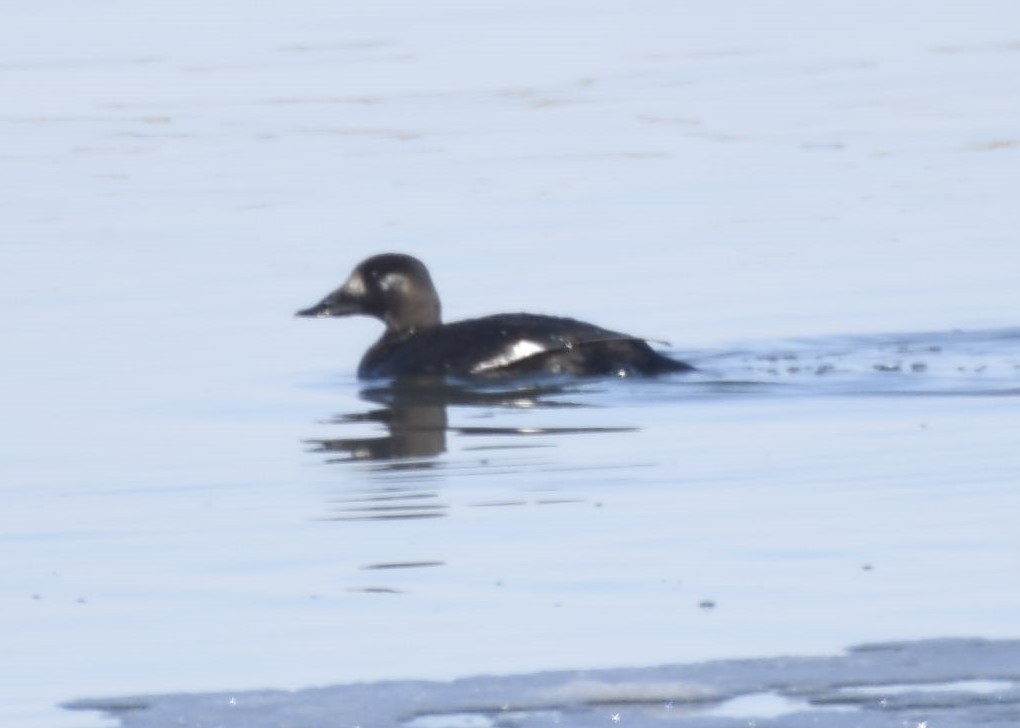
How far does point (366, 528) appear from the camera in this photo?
30.4 ft

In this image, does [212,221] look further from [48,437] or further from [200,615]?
[200,615]

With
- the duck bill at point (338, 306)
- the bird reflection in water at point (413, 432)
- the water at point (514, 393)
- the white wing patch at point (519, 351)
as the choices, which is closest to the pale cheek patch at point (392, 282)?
the duck bill at point (338, 306)

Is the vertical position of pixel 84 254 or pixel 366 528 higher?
pixel 84 254

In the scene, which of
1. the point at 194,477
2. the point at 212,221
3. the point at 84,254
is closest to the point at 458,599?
the point at 194,477

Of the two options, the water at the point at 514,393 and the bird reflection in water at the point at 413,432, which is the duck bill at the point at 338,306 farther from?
the bird reflection in water at the point at 413,432

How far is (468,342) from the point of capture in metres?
13.2

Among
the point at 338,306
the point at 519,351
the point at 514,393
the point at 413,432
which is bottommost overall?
the point at 413,432

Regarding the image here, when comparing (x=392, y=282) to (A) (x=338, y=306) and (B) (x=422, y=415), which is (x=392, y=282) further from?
(B) (x=422, y=415)

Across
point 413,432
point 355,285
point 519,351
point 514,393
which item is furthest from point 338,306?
point 413,432

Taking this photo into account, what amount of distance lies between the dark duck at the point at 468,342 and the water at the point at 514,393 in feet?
0.59

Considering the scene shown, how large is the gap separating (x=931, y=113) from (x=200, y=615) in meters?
15.1

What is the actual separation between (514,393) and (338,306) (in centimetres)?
168

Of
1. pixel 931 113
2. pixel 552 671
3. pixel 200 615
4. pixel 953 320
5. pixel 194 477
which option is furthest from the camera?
pixel 931 113

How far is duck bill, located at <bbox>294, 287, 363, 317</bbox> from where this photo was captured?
14.3 meters
